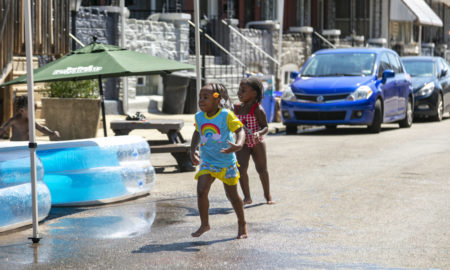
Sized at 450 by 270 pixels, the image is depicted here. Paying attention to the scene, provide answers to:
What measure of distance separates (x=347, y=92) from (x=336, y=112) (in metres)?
0.45

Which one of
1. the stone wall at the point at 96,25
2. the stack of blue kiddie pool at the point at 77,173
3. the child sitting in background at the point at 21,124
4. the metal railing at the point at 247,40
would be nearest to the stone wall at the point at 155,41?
the stone wall at the point at 96,25

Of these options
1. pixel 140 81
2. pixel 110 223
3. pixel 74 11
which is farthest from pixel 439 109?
pixel 110 223

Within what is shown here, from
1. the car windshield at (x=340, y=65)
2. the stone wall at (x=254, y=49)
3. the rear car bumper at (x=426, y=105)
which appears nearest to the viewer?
the car windshield at (x=340, y=65)

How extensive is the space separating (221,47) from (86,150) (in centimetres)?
1758

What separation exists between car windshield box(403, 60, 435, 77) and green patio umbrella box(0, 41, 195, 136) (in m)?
13.2

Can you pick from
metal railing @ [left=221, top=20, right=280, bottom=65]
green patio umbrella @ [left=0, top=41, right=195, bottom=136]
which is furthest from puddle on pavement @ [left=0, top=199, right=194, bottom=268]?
metal railing @ [left=221, top=20, right=280, bottom=65]

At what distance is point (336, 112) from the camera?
60.3ft

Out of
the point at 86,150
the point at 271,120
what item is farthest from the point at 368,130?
the point at 86,150

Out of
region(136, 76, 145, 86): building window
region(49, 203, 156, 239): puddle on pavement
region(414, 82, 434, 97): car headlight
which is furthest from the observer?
region(136, 76, 145, 86): building window

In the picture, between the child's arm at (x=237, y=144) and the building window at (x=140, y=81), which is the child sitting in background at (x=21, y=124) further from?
the building window at (x=140, y=81)

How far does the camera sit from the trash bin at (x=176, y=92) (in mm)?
23375

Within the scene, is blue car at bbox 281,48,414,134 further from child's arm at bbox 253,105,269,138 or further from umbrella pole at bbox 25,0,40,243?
umbrella pole at bbox 25,0,40,243

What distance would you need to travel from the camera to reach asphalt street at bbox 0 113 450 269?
690 cm

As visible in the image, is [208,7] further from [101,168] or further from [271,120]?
[101,168]
